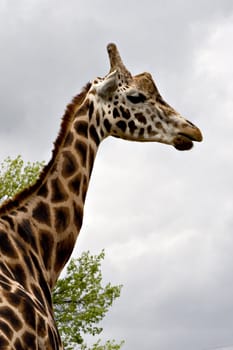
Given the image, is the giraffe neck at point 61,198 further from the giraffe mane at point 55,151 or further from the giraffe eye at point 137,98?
the giraffe eye at point 137,98

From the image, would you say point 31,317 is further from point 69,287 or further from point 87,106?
point 69,287

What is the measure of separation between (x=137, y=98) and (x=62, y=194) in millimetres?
1728

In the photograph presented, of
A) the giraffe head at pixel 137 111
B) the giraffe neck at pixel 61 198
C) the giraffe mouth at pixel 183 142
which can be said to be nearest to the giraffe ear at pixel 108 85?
the giraffe head at pixel 137 111

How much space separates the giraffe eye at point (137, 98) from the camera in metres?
10.1

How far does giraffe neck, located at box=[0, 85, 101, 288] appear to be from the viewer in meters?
8.73

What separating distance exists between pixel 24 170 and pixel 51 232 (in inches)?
691

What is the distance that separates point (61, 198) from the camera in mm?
9188

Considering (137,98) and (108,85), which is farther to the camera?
(137,98)

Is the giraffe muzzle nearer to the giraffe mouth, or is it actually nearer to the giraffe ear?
the giraffe mouth

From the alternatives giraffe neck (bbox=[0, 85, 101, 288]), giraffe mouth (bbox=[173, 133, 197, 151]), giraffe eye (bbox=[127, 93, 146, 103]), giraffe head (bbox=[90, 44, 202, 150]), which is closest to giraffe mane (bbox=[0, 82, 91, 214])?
giraffe neck (bbox=[0, 85, 101, 288])

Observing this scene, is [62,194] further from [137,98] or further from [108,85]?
[137,98]

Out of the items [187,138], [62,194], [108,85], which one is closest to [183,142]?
[187,138]

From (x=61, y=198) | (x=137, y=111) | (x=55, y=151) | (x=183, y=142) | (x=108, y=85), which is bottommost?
(x=61, y=198)

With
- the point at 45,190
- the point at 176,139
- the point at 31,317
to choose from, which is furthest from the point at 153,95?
the point at 31,317
